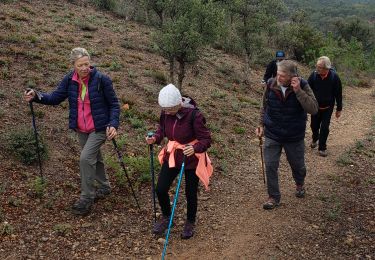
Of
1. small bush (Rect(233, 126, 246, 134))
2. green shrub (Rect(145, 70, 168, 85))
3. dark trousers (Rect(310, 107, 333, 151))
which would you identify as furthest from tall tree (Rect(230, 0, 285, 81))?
dark trousers (Rect(310, 107, 333, 151))

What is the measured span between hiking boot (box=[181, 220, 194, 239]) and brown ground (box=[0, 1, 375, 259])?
0.09 m

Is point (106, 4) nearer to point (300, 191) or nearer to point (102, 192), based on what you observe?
point (102, 192)

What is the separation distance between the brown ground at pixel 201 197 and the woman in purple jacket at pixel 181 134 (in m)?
0.94

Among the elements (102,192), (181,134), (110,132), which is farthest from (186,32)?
(181,134)

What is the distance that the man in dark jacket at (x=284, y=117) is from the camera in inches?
237

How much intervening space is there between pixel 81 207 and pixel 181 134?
211 cm

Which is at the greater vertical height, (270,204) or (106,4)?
(106,4)

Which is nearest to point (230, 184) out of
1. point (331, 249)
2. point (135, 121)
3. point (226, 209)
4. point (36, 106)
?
point (226, 209)

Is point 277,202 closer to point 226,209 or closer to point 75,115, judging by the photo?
point 226,209

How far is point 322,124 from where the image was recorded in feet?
32.8

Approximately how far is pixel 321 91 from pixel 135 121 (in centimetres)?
466

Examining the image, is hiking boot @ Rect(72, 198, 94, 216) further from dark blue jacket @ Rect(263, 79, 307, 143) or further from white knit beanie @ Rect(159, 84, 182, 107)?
dark blue jacket @ Rect(263, 79, 307, 143)

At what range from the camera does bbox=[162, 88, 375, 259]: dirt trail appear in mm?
5863

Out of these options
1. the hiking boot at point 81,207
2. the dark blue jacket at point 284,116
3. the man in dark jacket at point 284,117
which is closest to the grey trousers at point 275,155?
the man in dark jacket at point 284,117
